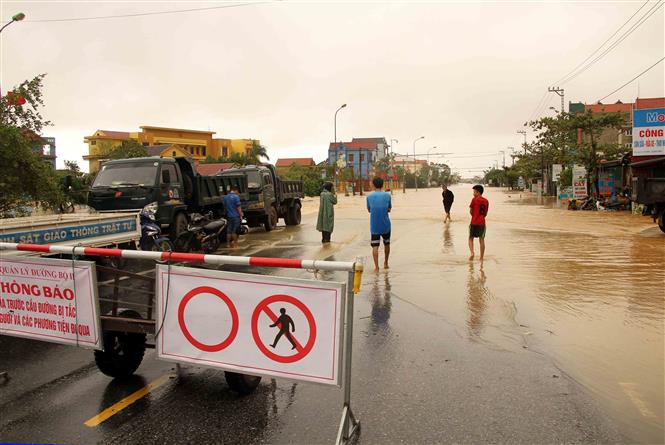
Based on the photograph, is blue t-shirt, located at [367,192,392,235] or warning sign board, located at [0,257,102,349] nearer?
warning sign board, located at [0,257,102,349]

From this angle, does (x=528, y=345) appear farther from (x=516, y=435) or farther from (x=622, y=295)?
(x=622, y=295)

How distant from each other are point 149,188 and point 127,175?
78 centimetres

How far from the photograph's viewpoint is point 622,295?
23.9 ft

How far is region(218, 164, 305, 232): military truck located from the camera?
55.2 ft

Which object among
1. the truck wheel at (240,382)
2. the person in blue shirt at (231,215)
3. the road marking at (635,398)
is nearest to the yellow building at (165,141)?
the person in blue shirt at (231,215)

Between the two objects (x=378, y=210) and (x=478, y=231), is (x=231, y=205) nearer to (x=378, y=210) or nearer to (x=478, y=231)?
(x=378, y=210)

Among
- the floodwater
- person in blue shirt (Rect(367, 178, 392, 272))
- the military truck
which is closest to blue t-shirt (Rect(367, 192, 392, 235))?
person in blue shirt (Rect(367, 178, 392, 272))

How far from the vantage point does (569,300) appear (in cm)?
703

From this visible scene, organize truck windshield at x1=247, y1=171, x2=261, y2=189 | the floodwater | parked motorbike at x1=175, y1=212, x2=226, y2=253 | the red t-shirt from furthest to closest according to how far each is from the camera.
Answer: truck windshield at x1=247, y1=171, x2=261, y2=189
parked motorbike at x1=175, y1=212, x2=226, y2=253
the red t-shirt
the floodwater

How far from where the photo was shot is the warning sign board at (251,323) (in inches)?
129

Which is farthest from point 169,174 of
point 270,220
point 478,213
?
point 478,213

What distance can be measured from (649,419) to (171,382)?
12.2ft

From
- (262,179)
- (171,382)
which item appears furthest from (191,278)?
(262,179)

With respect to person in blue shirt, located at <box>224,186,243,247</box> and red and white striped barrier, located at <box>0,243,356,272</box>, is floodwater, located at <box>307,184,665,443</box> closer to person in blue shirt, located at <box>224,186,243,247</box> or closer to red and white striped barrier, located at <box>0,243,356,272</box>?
red and white striped barrier, located at <box>0,243,356,272</box>
